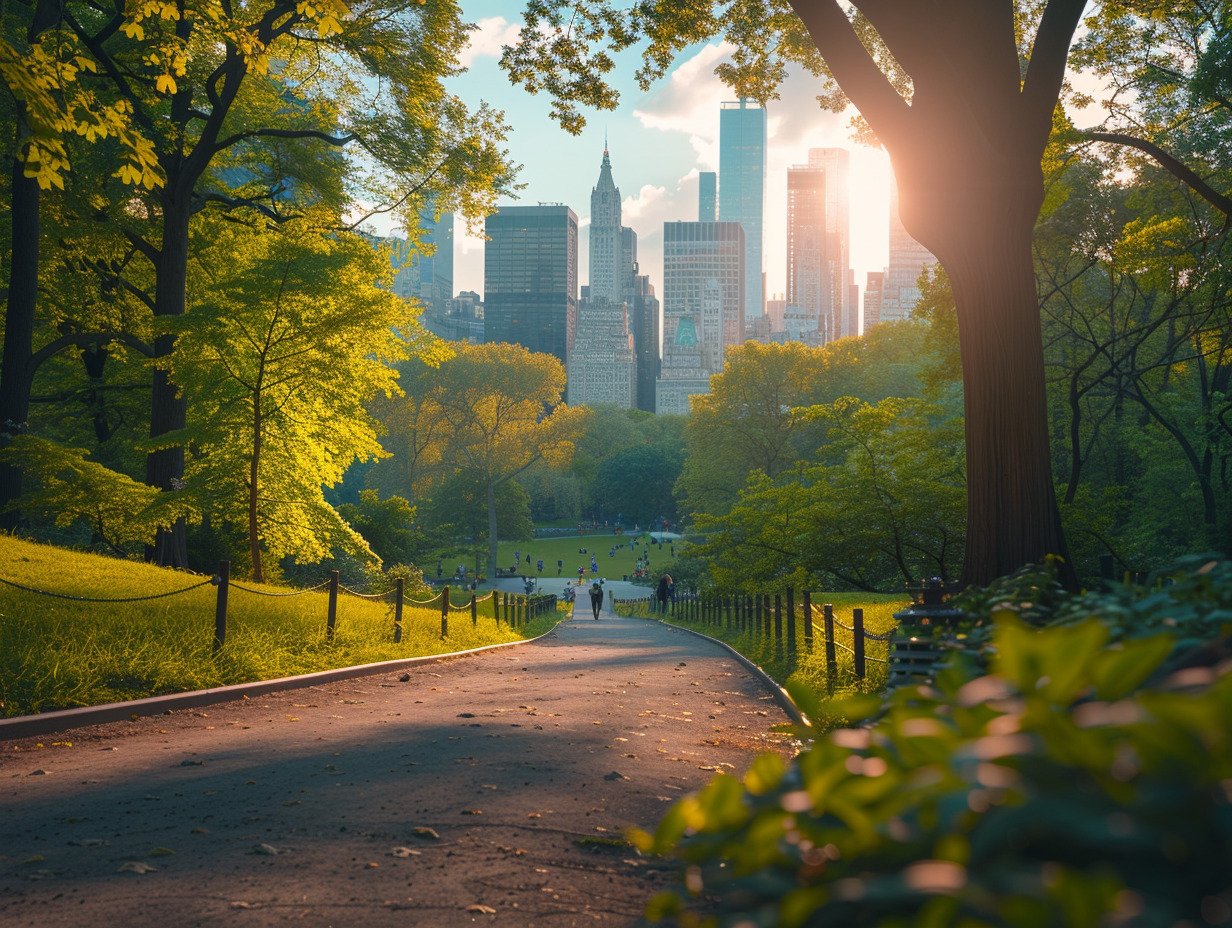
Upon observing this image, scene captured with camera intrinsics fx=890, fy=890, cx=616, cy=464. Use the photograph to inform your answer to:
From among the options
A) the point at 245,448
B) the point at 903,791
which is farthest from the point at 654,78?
the point at 903,791

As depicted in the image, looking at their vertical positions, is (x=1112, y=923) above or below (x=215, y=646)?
above

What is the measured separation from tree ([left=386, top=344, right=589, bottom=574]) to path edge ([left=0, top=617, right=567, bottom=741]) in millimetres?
61534

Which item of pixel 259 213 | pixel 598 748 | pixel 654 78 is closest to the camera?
pixel 598 748

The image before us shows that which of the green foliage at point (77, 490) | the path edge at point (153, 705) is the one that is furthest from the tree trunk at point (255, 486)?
the path edge at point (153, 705)

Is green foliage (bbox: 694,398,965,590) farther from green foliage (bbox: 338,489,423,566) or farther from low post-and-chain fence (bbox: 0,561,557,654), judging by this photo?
green foliage (bbox: 338,489,423,566)

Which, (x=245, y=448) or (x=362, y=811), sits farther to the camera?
(x=245, y=448)

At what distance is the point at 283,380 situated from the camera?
57.0 feet

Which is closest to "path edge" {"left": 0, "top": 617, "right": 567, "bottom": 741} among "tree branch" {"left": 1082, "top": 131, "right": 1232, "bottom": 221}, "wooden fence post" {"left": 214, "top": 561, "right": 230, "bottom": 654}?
"wooden fence post" {"left": 214, "top": 561, "right": 230, "bottom": 654}

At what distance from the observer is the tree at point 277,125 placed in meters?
18.6

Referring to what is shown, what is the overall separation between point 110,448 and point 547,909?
26.7 m

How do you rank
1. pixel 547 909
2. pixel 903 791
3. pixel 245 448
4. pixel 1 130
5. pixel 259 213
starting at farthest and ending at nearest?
pixel 259 213 < pixel 245 448 < pixel 1 130 < pixel 547 909 < pixel 903 791

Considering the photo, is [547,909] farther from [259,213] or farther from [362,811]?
[259,213]

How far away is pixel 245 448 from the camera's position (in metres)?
17.7

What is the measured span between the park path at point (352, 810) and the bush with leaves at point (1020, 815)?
2795 millimetres
